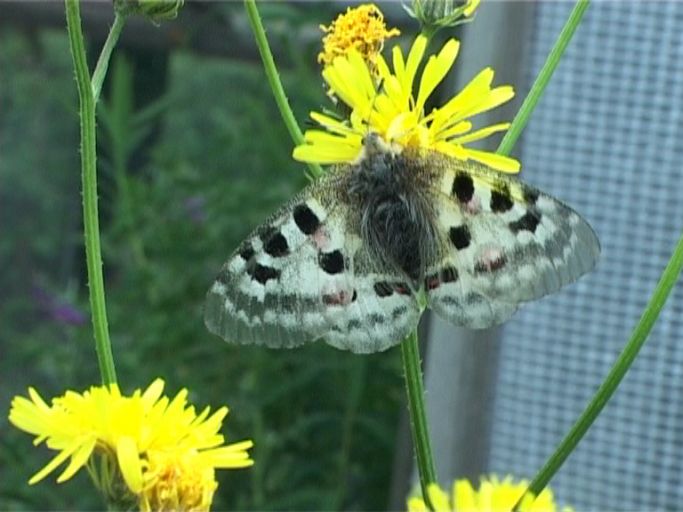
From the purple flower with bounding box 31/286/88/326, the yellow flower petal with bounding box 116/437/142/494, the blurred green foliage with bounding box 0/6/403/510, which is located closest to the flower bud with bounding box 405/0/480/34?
the yellow flower petal with bounding box 116/437/142/494

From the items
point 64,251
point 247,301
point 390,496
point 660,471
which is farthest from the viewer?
point 64,251

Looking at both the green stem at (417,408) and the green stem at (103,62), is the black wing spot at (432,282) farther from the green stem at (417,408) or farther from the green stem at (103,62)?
the green stem at (103,62)

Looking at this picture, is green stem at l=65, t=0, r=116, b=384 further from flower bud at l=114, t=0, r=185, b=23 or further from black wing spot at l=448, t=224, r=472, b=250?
black wing spot at l=448, t=224, r=472, b=250

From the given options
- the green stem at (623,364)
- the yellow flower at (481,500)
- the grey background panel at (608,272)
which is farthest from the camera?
the grey background panel at (608,272)

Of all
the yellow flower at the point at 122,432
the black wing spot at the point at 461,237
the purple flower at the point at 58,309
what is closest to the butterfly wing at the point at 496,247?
the black wing spot at the point at 461,237

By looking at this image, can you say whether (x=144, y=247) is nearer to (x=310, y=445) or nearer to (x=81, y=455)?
(x=310, y=445)

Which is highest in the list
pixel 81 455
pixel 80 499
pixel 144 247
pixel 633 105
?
pixel 633 105

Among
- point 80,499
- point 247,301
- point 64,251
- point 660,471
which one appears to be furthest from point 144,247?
point 247,301

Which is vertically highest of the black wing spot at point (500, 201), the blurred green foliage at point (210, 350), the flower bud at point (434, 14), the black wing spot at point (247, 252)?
the flower bud at point (434, 14)
